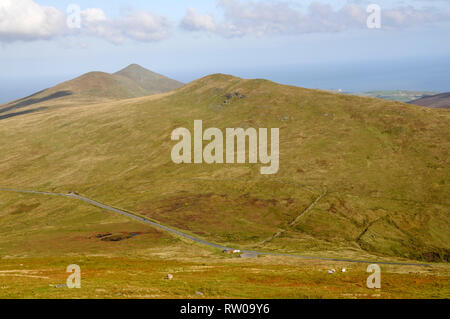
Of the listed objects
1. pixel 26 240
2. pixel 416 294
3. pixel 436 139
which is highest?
pixel 436 139

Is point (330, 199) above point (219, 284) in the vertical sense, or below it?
above

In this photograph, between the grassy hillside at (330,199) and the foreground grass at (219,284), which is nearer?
the foreground grass at (219,284)

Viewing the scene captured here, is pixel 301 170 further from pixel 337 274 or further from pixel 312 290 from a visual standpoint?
pixel 312 290

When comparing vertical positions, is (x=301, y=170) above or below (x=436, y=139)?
below

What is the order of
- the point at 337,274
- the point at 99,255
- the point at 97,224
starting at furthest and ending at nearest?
1. the point at 97,224
2. the point at 99,255
3. the point at 337,274

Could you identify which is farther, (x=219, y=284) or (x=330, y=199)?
(x=330, y=199)

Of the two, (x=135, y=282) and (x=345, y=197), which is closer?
(x=135, y=282)

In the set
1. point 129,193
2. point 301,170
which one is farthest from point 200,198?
point 301,170

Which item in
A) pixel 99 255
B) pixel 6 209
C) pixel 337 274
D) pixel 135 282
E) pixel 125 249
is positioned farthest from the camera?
pixel 6 209

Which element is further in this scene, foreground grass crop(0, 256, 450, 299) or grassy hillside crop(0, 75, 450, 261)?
grassy hillside crop(0, 75, 450, 261)

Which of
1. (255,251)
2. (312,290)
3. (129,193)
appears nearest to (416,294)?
(312,290)
